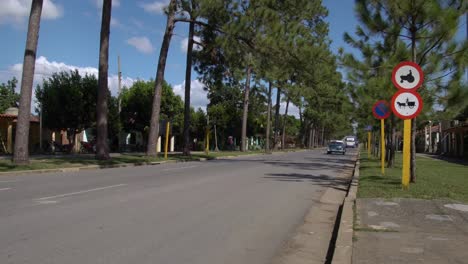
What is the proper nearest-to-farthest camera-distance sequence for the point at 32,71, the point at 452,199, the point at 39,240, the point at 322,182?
the point at 39,240 → the point at 452,199 → the point at 322,182 → the point at 32,71

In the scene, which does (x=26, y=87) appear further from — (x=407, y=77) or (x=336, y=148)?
(x=336, y=148)

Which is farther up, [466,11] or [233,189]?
[466,11]

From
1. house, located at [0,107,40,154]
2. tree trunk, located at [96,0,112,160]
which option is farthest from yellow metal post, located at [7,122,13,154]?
tree trunk, located at [96,0,112,160]

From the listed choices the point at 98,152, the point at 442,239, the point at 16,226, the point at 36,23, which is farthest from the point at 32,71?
the point at 442,239

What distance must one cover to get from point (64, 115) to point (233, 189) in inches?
984

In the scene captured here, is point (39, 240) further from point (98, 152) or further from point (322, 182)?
point (98, 152)

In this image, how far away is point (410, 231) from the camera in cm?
742

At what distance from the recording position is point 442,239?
22.5 feet

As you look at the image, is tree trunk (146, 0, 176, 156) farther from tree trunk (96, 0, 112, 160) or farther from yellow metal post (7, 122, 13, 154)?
yellow metal post (7, 122, 13, 154)

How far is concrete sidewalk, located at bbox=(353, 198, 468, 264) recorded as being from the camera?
234 inches

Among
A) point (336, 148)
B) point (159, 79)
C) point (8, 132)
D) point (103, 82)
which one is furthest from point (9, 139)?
point (336, 148)

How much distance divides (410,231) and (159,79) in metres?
23.7

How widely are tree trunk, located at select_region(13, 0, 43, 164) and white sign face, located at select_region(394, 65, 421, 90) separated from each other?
14751 mm

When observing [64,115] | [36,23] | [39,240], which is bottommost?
[39,240]
